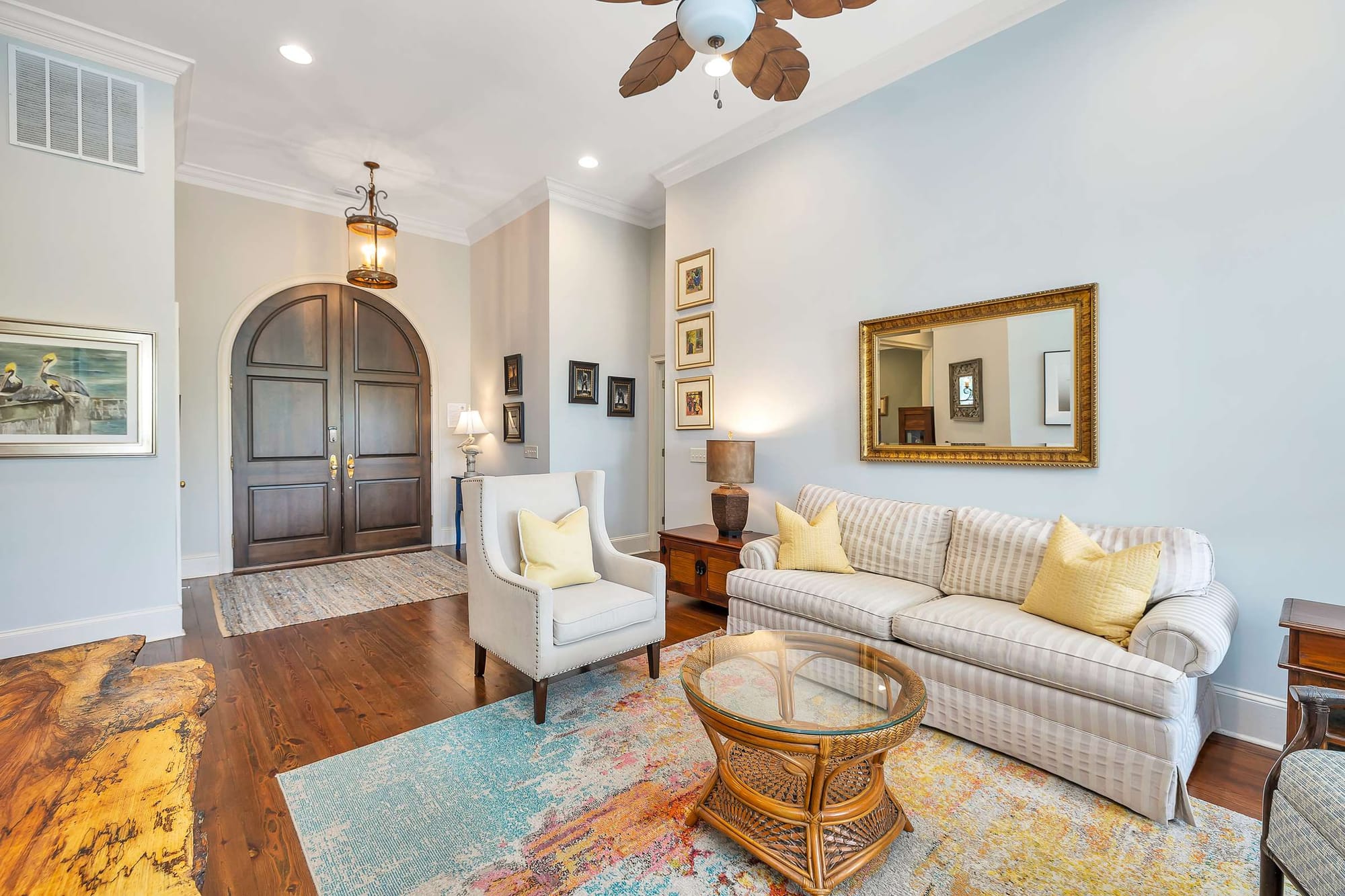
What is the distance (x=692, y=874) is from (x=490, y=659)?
1.84 metres

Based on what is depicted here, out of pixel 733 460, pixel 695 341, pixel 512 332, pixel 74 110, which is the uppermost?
pixel 74 110

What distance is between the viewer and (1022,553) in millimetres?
2619

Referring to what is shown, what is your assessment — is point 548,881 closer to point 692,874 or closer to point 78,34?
point 692,874

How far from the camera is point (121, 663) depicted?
1.20 m

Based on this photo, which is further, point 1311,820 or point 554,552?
point 554,552

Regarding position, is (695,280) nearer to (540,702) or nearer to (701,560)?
(701,560)

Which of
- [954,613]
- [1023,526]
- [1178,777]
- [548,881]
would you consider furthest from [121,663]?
[1023,526]

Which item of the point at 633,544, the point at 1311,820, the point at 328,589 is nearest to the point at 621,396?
the point at 633,544

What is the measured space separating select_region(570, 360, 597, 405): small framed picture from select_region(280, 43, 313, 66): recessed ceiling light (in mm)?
2657

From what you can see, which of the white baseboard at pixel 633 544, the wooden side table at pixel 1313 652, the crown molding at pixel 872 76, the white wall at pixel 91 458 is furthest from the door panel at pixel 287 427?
the wooden side table at pixel 1313 652

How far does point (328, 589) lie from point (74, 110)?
10.5ft

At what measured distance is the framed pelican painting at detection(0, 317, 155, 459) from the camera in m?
3.03

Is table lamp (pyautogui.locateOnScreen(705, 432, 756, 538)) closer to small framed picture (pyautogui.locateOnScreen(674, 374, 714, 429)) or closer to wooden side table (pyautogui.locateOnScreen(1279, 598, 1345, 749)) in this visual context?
small framed picture (pyautogui.locateOnScreen(674, 374, 714, 429))

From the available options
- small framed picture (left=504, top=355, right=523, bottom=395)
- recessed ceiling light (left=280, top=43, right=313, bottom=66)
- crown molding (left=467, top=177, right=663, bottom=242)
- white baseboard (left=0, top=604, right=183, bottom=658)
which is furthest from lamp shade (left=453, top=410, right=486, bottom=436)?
recessed ceiling light (left=280, top=43, right=313, bottom=66)
